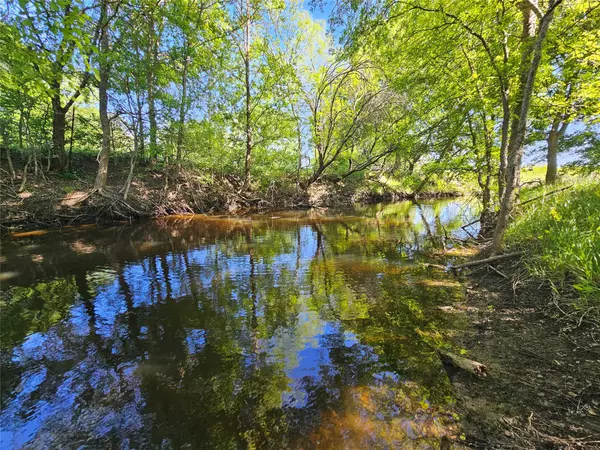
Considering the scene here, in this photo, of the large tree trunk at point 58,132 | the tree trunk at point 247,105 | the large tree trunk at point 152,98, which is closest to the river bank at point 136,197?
the large tree trunk at point 58,132

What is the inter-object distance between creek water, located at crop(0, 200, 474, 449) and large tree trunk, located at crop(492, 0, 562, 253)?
1.72 metres

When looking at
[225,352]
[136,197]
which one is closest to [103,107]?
[136,197]

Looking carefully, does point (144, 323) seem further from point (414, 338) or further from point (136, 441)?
point (414, 338)

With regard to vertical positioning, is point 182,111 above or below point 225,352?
above

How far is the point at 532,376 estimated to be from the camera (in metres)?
2.71

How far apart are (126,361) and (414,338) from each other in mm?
3610

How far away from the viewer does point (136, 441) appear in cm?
230

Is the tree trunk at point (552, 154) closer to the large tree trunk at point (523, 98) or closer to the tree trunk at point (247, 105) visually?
the large tree trunk at point (523, 98)

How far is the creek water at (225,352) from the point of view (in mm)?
2402

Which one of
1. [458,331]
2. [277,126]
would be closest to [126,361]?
[458,331]

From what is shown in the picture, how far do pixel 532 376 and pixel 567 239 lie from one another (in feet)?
8.57

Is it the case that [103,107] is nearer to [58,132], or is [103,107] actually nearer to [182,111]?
[182,111]

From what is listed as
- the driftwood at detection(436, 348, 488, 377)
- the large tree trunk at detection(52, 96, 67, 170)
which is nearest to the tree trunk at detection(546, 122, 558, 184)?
the driftwood at detection(436, 348, 488, 377)

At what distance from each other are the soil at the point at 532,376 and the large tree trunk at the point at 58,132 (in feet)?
59.8
